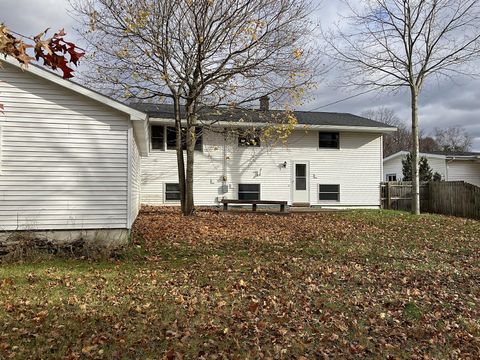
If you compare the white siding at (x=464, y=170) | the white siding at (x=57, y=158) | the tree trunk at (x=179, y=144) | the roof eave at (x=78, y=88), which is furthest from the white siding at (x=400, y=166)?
the white siding at (x=57, y=158)

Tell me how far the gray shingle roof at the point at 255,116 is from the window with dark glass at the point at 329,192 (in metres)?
3.25

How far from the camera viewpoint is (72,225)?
32.3ft

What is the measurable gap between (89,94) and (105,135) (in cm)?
99

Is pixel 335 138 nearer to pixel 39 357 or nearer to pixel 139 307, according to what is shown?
pixel 139 307

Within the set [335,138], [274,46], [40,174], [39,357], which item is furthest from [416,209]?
[39,357]

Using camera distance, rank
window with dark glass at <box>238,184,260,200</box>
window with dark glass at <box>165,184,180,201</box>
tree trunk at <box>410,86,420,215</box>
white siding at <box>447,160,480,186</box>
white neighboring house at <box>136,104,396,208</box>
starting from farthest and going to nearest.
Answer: white siding at <box>447,160,480,186</box>
window with dark glass at <box>238,184,260,200</box>
window with dark glass at <box>165,184,180,201</box>
white neighboring house at <box>136,104,396,208</box>
tree trunk at <box>410,86,420,215</box>

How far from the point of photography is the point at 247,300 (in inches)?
250

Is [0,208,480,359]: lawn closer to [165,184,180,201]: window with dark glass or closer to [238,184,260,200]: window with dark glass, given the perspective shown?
[165,184,180,201]: window with dark glass

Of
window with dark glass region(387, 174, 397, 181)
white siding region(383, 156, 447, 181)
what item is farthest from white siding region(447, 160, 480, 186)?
window with dark glass region(387, 174, 397, 181)

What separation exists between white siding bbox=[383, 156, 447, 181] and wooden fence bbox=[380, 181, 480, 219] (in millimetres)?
6820

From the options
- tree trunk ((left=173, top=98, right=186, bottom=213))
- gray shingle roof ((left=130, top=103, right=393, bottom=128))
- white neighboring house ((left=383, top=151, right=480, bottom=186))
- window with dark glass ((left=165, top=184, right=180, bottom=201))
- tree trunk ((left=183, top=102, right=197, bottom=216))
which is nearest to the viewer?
tree trunk ((left=183, top=102, right=197, bottom=216))

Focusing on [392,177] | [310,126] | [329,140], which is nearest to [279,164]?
[310,126]

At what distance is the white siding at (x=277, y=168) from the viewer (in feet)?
66.6

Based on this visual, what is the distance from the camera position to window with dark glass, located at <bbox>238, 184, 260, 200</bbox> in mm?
21297
